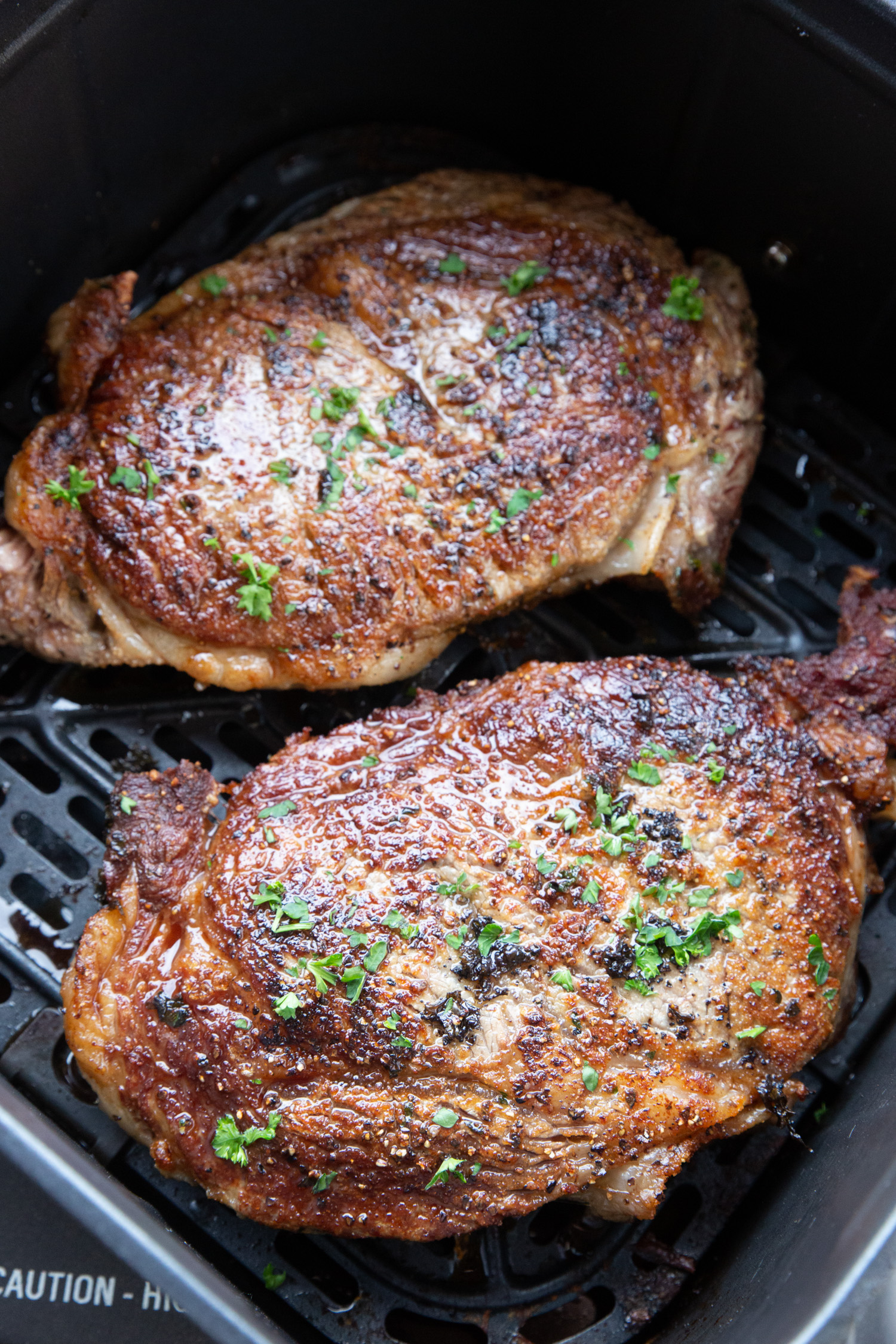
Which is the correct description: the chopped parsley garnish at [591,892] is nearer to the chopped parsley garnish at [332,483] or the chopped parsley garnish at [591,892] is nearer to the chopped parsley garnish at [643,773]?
the chopped parsley garnish at [643,773]

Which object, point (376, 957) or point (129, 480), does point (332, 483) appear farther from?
point (376, 957)

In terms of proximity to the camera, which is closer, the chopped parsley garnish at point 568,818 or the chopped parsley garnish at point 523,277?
the chopped parsley garnish at point 568,818

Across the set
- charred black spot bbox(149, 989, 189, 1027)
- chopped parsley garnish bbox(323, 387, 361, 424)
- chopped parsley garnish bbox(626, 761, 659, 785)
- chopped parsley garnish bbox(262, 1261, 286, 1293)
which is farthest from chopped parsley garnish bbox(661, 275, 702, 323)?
chopped parsley garnish bbox(262, 1261, 286, 1293)

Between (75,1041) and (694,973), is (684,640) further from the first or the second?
(75,1041)

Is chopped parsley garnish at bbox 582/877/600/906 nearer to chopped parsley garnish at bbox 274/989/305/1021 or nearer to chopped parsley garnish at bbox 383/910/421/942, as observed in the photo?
chopped parsley garnish at bbox 383/910/421/942

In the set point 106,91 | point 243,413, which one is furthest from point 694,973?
point 106,91

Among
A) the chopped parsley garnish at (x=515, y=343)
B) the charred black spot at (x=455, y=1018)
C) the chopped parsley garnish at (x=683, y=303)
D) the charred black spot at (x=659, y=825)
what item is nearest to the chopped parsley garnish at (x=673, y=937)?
the charred black spot at (x=659, y=825)
